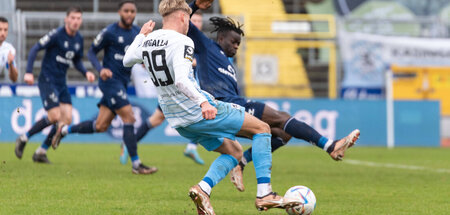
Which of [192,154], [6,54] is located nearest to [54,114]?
[6,54]

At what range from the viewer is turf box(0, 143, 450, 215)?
6492mm

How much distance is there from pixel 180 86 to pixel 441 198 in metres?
3.29

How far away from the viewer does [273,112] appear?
7488mm

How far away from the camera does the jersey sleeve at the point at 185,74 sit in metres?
5.53

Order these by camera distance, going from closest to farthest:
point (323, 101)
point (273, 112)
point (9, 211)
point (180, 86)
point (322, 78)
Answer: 1. point (180, 86)
2. point (9, 211)
3. point (273, 112)
4. point (323, 101)
5. point (322, 78)

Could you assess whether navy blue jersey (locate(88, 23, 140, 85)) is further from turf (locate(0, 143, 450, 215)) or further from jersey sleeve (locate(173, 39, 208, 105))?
jersey sleeve (locate(173, 39, 208, 105))

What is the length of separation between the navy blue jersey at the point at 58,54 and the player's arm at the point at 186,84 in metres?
5.98

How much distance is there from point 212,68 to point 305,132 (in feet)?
3.73

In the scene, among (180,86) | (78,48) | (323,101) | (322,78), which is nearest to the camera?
(180,86)

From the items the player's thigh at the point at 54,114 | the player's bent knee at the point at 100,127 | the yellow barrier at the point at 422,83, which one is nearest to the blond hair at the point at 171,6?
the player's bent knee at the point at 100,127

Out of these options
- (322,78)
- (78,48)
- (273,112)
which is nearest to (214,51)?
(273,112)

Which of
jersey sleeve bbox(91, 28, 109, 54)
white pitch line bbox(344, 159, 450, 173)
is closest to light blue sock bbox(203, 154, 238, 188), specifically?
jersey sleeve bbox(91, 28, 109, 54)

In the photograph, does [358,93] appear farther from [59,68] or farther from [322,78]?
[59,68]

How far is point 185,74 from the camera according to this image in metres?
5.55
